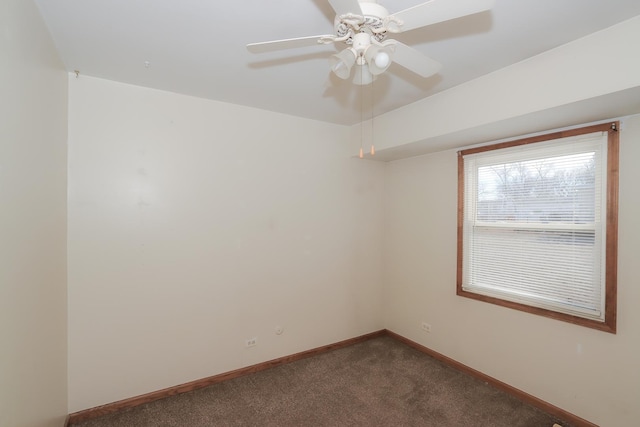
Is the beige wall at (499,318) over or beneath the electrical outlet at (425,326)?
over

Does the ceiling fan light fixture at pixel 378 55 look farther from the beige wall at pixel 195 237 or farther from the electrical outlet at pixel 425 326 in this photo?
the electrical outlet at pixel 425 326

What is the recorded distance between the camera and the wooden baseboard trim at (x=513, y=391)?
2170 millimetres

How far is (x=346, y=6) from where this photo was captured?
109cm

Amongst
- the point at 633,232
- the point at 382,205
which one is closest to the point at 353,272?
the point at 382,205

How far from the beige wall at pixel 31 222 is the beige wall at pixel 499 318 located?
323 cm

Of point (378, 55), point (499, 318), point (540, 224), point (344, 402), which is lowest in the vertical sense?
point (344, 402)

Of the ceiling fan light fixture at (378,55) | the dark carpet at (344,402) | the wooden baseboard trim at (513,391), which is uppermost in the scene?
the ceiling fan light fixture at (378,55)

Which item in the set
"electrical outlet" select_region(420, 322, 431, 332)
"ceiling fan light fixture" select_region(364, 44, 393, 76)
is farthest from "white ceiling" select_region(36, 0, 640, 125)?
"electrical outlet" select_region(420, 322, 431, 332)

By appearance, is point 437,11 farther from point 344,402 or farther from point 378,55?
point 344,402

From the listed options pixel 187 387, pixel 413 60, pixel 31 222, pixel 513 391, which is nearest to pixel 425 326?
pixel 513 391

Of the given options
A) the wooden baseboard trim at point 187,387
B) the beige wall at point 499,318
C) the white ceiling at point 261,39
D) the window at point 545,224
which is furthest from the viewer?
the wooden baseboard trim at point 187,387

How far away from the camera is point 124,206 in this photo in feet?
7.63

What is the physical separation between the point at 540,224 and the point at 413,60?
1.90 metres

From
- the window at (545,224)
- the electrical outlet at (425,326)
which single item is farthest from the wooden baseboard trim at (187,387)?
the window at (545,224)
